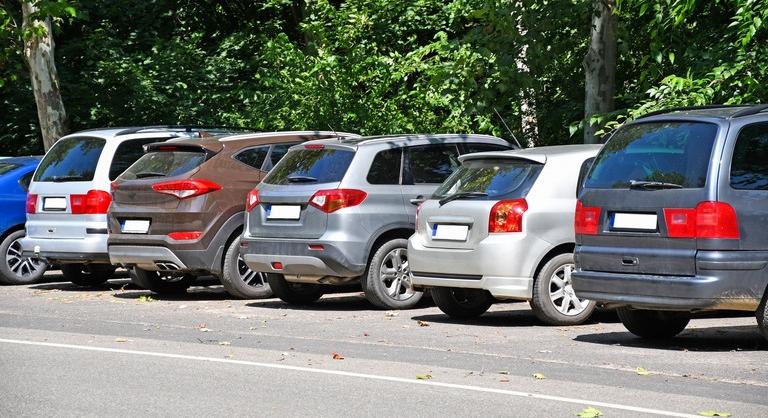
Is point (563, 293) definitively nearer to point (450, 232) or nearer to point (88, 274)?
point (450, 232)

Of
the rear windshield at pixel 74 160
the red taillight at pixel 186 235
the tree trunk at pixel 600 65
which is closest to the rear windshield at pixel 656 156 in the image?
the red taillight at pixel 186 235

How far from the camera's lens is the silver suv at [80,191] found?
52.6ft

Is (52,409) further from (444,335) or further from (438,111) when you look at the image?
(438,111)

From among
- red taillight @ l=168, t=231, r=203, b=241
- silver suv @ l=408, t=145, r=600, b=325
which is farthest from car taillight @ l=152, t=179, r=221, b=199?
silver suv @ l=408, t=145, r=600, b=325

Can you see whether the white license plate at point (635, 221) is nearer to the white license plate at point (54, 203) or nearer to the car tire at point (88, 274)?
the white license plate at point (54, 203)

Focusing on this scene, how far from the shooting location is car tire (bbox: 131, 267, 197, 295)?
16.0 meters

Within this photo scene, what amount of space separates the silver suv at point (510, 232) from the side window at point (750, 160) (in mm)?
2144

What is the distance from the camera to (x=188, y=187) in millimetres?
14648

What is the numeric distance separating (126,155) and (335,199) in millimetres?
3845

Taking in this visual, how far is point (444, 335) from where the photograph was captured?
1173 cm

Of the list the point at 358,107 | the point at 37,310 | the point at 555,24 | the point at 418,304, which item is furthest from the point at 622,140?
the point at 358,107

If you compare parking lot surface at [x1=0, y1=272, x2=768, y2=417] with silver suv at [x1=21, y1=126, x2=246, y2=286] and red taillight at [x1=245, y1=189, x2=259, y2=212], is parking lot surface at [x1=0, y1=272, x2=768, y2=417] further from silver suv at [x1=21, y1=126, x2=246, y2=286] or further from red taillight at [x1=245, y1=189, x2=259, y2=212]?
silver suv at [x1=21, y1=126, x2=246, y2=286]

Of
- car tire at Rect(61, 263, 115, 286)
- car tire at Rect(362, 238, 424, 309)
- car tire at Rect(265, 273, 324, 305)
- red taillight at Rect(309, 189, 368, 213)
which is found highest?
red taillight at Rect(309, 189, 368, 213)

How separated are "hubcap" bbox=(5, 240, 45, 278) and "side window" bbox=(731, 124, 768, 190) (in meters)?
10.6
